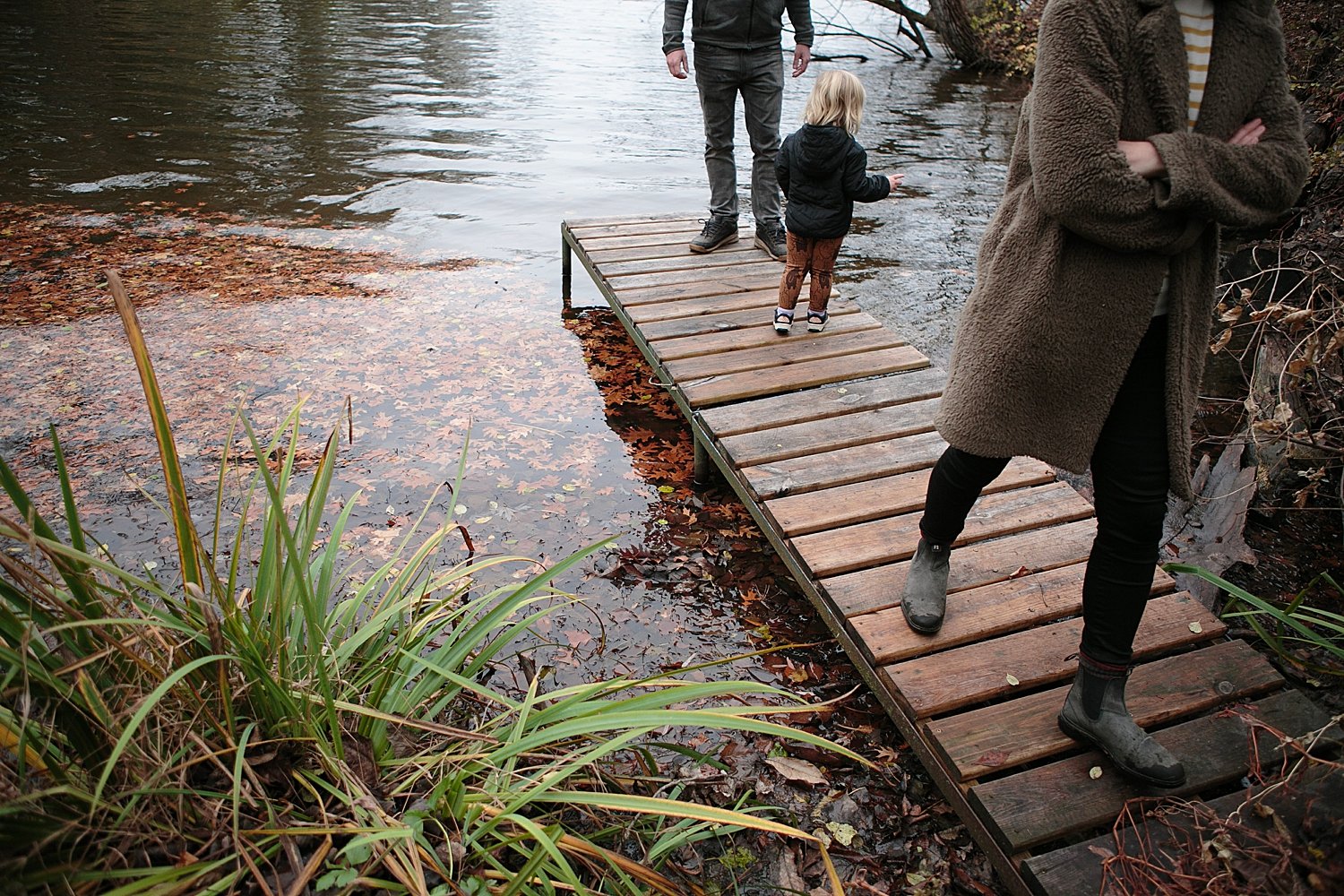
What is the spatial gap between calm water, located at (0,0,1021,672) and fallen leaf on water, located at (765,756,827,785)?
0.58 meters

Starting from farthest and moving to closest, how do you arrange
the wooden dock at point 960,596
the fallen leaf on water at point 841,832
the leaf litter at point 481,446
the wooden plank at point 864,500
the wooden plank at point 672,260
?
the wooden plank at point 672,260, the wooden plank at point 864,500, the leaf litter at point 481,446, the fallen leaf on water at point 841,832, the wooden dock at point 960,596

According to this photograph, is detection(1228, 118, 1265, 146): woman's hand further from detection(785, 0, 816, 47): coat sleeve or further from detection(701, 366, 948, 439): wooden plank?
detection(785, 0, 816, 47): coat sleeve

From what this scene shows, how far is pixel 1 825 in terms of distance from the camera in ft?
4.55

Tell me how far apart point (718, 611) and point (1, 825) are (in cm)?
252

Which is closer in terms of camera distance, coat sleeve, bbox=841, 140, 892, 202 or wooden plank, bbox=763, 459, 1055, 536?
wooden plank, bbox=763, 459, 1055, 536

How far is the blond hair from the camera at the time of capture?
4.21 meters

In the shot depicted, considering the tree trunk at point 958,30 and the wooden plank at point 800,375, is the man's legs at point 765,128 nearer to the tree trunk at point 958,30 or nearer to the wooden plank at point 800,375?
the wooden plank at point 800,375

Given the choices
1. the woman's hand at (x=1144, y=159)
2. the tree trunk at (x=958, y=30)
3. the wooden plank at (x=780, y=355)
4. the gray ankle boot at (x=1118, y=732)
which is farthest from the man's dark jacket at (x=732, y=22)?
the tree trunk at (x=958, y=30)

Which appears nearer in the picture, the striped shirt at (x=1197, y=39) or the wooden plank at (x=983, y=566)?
the striped shirt at (x=1197, y=39)

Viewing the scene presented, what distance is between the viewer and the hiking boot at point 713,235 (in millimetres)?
5992

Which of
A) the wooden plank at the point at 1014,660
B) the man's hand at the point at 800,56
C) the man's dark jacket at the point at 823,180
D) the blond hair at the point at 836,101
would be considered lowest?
the wooden plank at the point at 1014,660

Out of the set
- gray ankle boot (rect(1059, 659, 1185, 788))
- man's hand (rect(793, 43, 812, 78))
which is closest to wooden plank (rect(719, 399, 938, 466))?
gray ankle boot (rect(1059, 659, 1185, 788))

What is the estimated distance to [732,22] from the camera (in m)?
5.27

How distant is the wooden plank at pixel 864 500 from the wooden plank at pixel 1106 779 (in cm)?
116
